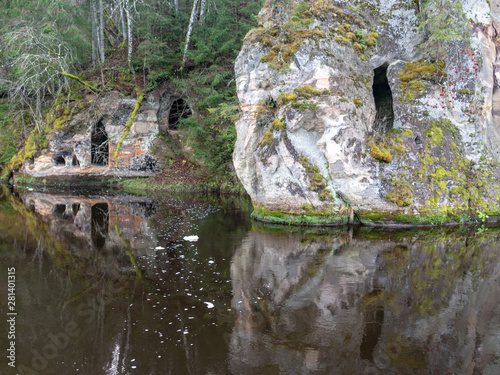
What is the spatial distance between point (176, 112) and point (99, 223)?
14.9 m

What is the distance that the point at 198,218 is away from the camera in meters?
12.9

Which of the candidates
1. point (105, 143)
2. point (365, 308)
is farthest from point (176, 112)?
point (365, 308)

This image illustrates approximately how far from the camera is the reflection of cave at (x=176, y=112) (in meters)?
24.2

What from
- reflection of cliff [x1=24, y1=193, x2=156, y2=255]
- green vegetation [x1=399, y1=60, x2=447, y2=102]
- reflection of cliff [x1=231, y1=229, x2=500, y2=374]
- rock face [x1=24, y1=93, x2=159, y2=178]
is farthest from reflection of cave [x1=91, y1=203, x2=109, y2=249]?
green vegetation [x1=399, y1=60, x2=447, y2=102]

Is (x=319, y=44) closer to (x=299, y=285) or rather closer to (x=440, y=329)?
(x=299, y=285)

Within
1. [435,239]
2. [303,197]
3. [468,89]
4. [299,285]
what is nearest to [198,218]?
[303,197]

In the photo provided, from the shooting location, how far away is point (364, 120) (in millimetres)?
12141

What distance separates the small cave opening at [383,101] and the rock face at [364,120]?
102cm

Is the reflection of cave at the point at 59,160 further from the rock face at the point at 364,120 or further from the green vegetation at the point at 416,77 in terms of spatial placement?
the green vegetation at the point at 416,77

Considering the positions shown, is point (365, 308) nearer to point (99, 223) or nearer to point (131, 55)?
point (99, 223)

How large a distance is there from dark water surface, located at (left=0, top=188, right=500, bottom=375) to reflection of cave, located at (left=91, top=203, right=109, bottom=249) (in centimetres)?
11

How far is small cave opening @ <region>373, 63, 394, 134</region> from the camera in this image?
1415 cm

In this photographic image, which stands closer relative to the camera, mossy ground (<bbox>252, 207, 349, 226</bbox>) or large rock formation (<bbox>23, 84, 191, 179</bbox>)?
mossy ground (<bbox>252, 207, 349, 226</bbox>)

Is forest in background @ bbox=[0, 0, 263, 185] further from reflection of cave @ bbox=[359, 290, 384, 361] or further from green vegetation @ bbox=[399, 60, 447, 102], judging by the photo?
reflection of cave @ bbox=[359, 290, 384, 361]
